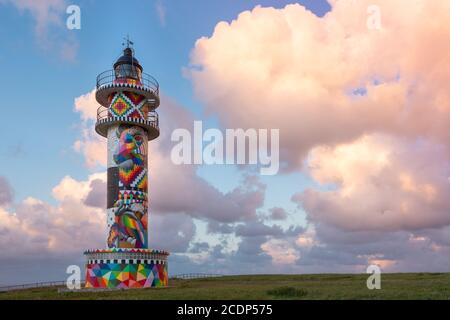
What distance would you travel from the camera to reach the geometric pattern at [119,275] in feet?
142

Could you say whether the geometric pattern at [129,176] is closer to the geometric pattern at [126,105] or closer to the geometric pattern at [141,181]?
the geometric pattern at [141,181]

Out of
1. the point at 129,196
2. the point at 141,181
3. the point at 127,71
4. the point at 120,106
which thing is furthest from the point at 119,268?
the point at 127,71

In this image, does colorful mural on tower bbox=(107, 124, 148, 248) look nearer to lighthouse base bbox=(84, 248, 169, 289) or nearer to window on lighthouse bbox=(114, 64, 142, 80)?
lighthouse base bbox=(84, 248, 169, 289)

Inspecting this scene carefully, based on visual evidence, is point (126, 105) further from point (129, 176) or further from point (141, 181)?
point (141, 181)

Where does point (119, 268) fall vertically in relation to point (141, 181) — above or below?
below

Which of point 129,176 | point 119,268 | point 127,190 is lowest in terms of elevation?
point 119,268

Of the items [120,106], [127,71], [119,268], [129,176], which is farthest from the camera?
[127,71]

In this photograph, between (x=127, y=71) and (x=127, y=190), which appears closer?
(x=127, y=190)

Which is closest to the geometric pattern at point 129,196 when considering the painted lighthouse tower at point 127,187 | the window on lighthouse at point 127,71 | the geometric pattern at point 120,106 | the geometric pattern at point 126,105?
the painted lighthouse tower at point 127,187

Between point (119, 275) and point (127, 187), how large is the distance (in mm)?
9121

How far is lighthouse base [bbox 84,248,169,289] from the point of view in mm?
43312

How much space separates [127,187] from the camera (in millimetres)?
47562
